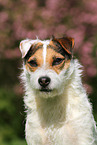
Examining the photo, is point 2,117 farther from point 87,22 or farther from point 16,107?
point 87,22

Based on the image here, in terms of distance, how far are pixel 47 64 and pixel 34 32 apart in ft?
22.4

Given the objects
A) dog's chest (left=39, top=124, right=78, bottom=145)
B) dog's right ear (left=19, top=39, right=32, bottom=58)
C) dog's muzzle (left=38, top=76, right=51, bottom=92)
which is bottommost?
dog's chest (left=39, top=124, right=78, bottom=145)

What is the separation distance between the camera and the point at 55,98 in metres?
6.11

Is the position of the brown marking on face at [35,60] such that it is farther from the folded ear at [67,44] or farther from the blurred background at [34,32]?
the blurred background at [34,32]

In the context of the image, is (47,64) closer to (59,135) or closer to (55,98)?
(55,98)

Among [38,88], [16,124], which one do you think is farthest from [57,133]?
[16,124]

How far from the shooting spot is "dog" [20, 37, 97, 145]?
5707 mm

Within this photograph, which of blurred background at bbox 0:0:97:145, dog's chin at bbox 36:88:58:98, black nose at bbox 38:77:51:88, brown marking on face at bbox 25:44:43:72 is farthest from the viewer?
blurred background at bbox 0:0:97:145

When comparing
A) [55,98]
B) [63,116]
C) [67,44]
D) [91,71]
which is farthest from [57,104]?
[91,71]

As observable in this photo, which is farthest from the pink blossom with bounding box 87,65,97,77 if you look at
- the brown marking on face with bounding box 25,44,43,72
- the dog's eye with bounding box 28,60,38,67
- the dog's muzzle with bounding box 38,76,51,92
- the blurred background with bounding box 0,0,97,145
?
the dog's muzzle with bounding box 38,76,51,92

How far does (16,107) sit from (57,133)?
6938 mm

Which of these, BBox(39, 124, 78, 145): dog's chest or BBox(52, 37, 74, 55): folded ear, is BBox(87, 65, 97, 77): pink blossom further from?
BBox(39, 124, 78, 145): dog's chest

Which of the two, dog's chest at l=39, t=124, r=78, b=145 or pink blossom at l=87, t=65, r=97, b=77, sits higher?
dog's chest at l=39, t=124, r=78, b=145

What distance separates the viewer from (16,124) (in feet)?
40.8
